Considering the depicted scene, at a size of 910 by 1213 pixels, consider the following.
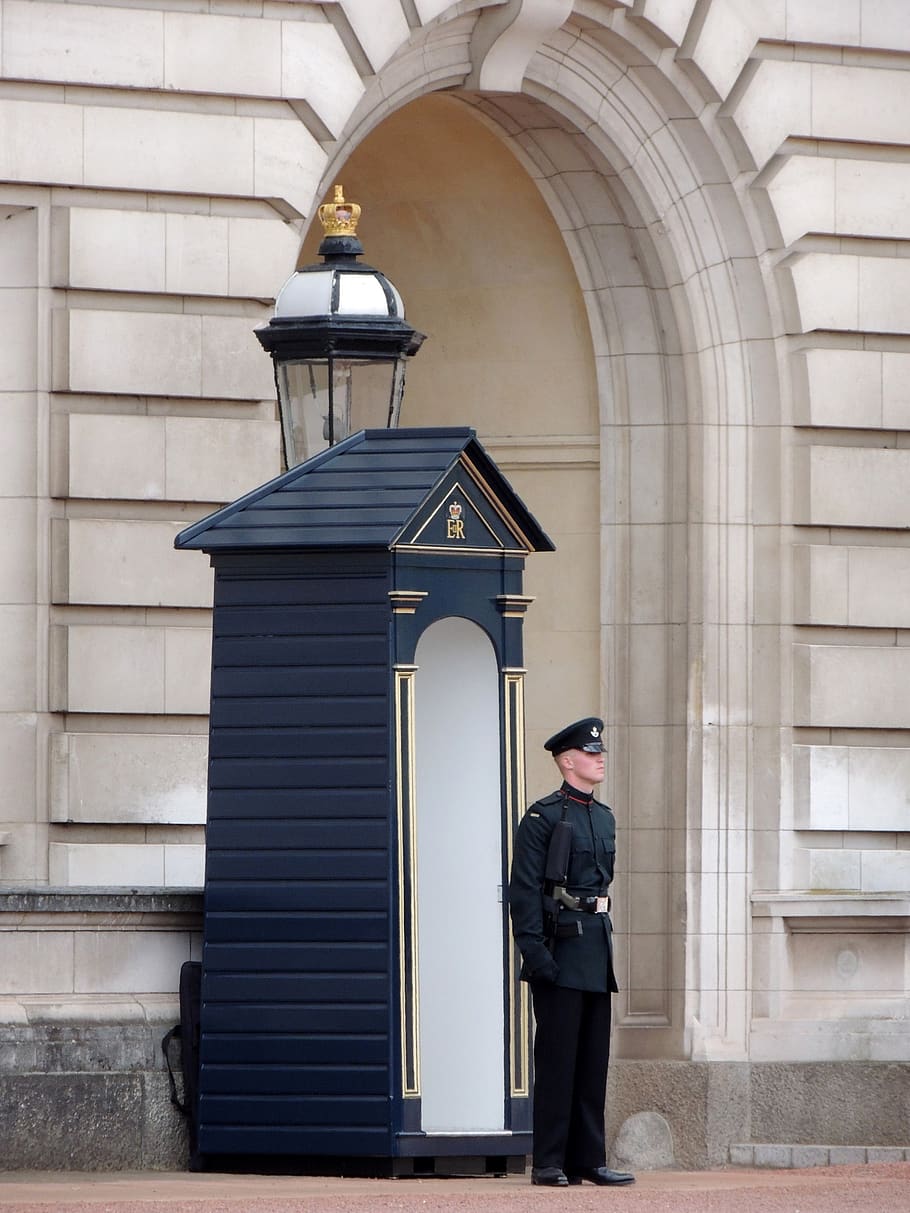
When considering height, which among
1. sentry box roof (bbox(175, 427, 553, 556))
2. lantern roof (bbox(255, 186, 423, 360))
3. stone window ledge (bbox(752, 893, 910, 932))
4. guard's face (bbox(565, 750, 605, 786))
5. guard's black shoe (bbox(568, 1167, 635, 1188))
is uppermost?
lantern roof (bbox(255, 186, 423, 360))

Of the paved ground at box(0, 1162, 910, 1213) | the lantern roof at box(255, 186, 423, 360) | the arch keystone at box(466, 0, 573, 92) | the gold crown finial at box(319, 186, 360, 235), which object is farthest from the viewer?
the arch keystone at box(466, 0, 573, 92)

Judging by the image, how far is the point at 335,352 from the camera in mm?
9328

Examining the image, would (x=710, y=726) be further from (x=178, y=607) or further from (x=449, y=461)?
(x=449, y=461)

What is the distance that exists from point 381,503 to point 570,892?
1.40m

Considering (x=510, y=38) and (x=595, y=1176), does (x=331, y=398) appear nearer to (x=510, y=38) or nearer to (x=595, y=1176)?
(x=595, y=1176)

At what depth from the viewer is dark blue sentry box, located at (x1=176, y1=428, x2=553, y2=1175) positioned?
8.80m

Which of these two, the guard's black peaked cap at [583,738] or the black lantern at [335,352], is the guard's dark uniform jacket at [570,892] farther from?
the black lantern at [335,352]

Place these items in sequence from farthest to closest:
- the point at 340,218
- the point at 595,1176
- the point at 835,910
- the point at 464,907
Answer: the point at 835,910, the point at 340,218, the point at 464,907, the point at 595,1176

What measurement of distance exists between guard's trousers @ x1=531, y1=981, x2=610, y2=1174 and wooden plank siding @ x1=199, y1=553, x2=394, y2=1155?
54cm

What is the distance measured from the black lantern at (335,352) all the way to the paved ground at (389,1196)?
2.46 m

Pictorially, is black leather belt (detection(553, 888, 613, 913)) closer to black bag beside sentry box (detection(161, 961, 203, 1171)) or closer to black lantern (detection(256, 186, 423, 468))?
black bag beside sentry box (detection(161, 961, 203, 1171))

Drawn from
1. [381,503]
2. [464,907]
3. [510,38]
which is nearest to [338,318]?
[381,503]

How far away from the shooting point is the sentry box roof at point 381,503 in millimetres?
8875

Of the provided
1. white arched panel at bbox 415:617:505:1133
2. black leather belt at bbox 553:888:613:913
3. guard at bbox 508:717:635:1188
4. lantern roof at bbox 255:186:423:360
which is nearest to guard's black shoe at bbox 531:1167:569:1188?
guard at bbox 508:717:635:1188
